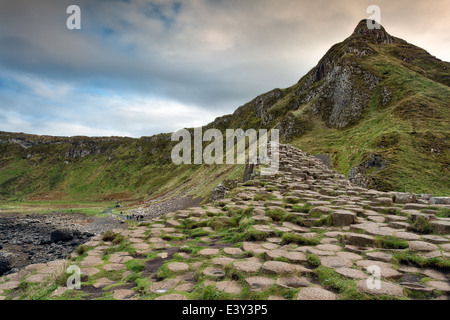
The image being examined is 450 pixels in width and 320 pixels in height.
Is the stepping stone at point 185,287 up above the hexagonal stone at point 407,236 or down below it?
below

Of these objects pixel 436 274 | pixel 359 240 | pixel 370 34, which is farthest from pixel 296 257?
pixel 370 34

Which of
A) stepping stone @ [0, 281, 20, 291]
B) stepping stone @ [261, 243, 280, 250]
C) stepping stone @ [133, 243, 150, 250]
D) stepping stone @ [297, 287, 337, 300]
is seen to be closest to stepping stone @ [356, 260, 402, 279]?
stepping stone @ [297, 287, 337, 300]

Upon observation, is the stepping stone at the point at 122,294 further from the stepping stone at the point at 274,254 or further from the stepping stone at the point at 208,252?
the stepping stone at the point at 274,254

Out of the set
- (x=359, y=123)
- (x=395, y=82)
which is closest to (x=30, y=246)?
(x=359, y=123)

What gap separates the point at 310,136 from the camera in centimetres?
5444

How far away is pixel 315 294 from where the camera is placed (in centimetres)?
393

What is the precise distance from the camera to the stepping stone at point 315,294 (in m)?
3.84

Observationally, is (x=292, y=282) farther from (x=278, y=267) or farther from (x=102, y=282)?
(x=102, y=282)

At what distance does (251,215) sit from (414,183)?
24148 millimetres

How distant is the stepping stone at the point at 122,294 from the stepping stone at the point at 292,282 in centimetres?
294

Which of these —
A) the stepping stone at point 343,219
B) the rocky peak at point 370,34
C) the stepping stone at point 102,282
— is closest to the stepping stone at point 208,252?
the stepping stone at point 102,282

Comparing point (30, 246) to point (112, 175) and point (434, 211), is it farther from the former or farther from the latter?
point (112, 175)

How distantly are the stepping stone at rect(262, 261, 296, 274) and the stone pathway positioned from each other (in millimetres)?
21

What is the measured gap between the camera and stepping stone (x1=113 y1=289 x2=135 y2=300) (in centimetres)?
452
